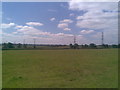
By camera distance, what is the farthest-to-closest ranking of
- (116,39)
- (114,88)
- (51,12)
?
1. (51,12)
2. (116,39)
3. (114,88)

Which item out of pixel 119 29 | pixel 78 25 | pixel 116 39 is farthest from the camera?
pixel 78 25

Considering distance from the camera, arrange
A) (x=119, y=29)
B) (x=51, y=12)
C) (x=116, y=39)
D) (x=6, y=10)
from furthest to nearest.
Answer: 1. (x=51, y=12)
2. (x=6, y=10)
3. (x=116, y=39)
4. (x=119, y=29)

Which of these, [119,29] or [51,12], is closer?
[119,29]

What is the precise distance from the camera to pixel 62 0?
3898 mm

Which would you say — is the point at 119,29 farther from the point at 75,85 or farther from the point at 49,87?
the point at 49,87

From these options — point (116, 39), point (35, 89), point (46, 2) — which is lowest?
point (35, 89)

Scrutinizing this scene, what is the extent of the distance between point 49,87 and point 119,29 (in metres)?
2.04

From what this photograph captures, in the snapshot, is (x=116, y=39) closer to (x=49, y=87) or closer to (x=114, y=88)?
(x=114, y=88)

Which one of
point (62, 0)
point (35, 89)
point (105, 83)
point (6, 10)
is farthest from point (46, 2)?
point (105, 83)

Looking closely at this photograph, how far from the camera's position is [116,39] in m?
3.89

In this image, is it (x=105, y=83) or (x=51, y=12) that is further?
(x=51, y=12)

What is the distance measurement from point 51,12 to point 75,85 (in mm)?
2260

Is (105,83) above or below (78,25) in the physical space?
below

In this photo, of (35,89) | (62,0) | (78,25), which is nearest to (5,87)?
(35,89)
